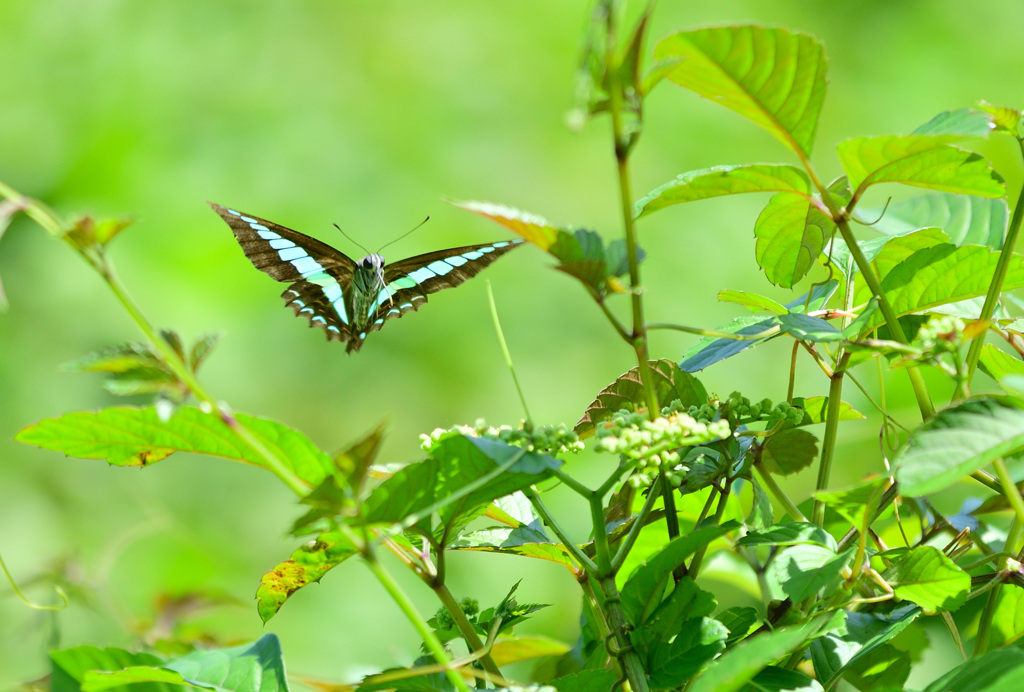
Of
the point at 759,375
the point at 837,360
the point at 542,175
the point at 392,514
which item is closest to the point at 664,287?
the point at 759,375

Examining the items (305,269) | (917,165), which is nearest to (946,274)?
(917,165)

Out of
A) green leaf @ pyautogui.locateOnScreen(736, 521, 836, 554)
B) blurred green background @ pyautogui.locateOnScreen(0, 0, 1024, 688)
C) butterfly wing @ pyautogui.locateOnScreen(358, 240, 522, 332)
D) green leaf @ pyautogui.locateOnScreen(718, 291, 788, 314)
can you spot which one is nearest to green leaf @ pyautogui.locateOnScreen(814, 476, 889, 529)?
green leaf @ pyautogui.locateOnScreen(736, 521, 836, 554)

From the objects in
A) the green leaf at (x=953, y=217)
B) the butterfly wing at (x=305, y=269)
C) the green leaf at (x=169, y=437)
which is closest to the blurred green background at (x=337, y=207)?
the butterfly wing at (x=305, y=269)

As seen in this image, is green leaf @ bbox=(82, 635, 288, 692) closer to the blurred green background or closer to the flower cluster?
the flower cluster

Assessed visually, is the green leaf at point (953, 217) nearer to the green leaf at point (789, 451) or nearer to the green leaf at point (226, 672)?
the green leaf at point (789, 451)

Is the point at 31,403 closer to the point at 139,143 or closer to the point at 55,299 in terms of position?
the point at 55,299

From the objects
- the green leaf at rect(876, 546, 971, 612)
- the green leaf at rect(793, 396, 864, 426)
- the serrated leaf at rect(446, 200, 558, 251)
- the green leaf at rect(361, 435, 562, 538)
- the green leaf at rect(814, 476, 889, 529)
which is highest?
the serrated leaf at rect(446, 200, 558, 251)

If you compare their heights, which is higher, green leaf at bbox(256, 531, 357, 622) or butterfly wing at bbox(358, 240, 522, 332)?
butterfly wing at bbox(358, 240, 522, 332)
